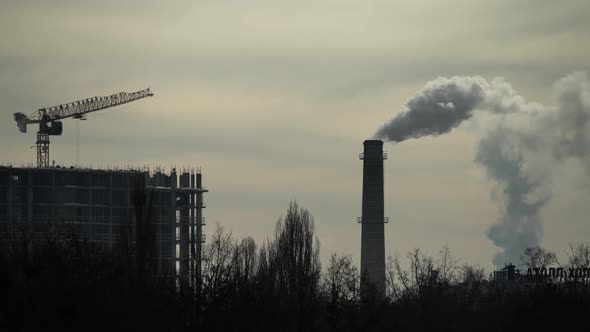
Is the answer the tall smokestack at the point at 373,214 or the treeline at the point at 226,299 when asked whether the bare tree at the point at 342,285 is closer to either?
the treeline at the point at 226,299

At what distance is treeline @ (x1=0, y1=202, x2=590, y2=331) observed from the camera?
39.0 m

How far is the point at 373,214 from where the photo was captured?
4227 inches

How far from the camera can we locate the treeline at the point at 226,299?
39031mm

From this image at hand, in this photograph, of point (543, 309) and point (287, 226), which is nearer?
point (543, 309)

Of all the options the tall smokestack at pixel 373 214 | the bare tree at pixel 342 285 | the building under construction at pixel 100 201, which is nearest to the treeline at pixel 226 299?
the bare tree at pixel 342 285

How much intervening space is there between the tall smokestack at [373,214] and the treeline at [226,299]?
1217 inches

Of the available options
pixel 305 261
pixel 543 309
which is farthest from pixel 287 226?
pixel 543 309

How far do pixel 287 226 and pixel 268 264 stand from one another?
5.29m

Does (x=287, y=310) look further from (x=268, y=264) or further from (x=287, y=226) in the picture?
(x=268, y=264)

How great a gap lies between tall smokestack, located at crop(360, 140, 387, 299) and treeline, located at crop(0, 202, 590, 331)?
3090 cm

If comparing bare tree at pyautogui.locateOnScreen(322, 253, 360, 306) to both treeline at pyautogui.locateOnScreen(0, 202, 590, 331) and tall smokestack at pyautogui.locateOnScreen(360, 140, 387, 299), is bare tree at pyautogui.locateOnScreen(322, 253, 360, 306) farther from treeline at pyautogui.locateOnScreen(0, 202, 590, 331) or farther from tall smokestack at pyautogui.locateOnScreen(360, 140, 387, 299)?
tall smokestack at pyautogui.locateOnScreen(360, 140, 387, 299)

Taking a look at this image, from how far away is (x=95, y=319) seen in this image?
3906 cm

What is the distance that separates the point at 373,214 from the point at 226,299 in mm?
59115

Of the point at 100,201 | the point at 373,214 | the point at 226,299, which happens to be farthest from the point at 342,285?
the point at 100,201
